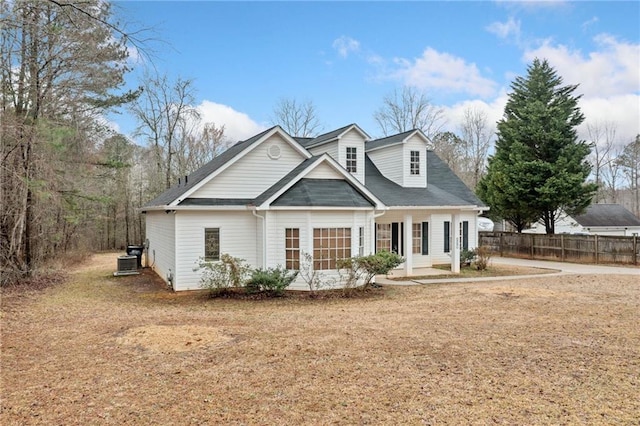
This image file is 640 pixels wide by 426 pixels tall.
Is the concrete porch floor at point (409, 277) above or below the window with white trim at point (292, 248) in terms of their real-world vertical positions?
below

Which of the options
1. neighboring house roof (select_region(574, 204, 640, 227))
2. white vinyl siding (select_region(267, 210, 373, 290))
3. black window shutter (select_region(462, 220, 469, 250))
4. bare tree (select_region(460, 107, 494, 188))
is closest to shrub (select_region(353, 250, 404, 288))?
white vinyl siding (select_region(267, 210, 373, 290))

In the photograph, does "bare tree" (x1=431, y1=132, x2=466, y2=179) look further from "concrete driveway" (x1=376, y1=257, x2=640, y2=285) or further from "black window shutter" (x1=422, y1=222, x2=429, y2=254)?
"black window shutter" (x1=422, y1=222, x2=429, y2=254)

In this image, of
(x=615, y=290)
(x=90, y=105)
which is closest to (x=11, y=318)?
(x=90, y=105)

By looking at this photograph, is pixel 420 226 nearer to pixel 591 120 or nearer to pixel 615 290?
pixel 615 290

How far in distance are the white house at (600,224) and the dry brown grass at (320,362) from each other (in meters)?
23.2

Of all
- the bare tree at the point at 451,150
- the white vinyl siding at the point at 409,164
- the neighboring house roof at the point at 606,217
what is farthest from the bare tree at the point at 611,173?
the white vinyl siding at the point at 409,164

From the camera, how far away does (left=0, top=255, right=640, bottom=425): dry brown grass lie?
4.58 m

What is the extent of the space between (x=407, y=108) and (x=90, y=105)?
26.1 meters

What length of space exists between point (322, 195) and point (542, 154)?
1817cm

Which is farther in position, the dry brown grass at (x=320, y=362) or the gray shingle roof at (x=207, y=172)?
the gray shingle roof at (x=207, y=172)

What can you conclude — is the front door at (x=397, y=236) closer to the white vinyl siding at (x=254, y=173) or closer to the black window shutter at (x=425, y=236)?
the black window shutter at (x=425, y=236)

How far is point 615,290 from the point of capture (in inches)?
514

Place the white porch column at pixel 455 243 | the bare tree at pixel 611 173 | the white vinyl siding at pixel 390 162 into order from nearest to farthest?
the white porch column at pixel 455 243 < the white vinyl siding at pixel 390 162 < the bare tree at pixel 611 173

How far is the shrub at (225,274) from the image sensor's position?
11.9 metres
